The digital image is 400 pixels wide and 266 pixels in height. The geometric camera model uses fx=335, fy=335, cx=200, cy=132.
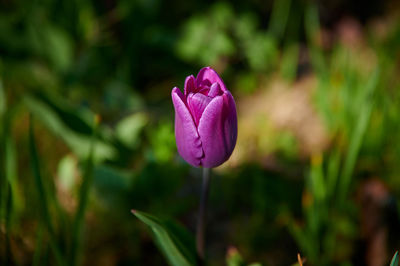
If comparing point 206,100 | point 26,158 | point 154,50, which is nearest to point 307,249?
point 206,100

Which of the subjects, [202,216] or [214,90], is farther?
[202,216]

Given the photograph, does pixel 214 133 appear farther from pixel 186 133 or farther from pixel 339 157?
pixel 339 157

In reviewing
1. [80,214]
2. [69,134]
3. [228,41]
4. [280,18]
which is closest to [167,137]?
[69,134]

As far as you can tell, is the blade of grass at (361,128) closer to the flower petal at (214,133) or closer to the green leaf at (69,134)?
the flower petal at (214,133)

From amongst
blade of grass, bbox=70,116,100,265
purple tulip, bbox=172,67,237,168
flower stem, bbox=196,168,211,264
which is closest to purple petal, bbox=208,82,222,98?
purple tulip, bbox=172,67,237,168

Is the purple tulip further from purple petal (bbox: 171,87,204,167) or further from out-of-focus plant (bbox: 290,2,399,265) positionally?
out-of-focus plant (bbox: 290,2,399,265)

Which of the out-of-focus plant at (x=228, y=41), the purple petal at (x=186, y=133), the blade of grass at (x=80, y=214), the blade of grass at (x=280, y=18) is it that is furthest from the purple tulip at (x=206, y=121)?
the blade of grass at (x=280, y=18)
